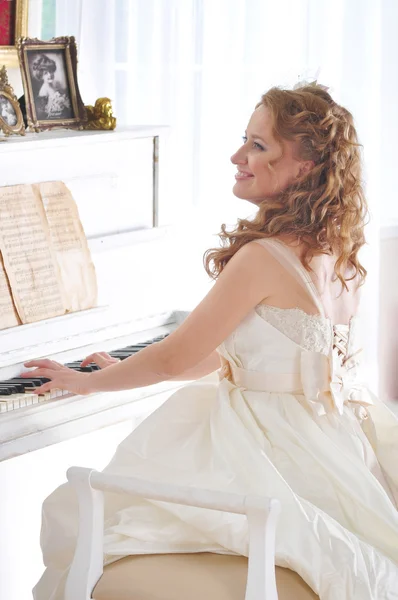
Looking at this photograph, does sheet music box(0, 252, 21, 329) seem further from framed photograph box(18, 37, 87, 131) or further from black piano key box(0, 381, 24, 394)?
framed photograph box(18, 37, 87, 131)

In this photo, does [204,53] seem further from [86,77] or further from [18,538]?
[18,538]

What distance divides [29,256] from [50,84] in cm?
49

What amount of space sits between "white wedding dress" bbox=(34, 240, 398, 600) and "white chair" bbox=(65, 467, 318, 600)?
0.08ft

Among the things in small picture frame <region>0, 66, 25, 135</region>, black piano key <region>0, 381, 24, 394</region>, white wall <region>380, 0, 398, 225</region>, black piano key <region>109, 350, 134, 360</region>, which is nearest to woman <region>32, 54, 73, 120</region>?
small picture frame <region>0, 66, 25, 135</region>

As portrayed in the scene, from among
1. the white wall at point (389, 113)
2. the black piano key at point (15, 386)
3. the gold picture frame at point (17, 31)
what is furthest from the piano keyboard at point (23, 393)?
the white wall at point (389, 113)

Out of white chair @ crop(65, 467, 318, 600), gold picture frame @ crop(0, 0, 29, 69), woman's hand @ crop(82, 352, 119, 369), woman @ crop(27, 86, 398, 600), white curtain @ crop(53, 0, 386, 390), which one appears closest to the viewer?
white chair @ crop(65, 467, 318, 600)

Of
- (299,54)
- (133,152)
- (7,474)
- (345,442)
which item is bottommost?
(7,474)

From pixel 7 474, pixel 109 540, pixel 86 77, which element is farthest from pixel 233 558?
pixel 86 77

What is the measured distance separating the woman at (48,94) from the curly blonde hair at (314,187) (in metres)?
0.81

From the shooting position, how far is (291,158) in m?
2.02

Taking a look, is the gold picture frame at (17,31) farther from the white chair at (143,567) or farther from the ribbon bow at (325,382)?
the white chair at (143,567)

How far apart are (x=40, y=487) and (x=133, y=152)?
930 mm

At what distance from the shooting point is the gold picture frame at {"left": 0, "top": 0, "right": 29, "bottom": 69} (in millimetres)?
2889

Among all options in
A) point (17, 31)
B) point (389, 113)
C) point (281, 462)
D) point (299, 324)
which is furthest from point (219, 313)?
point (389, 113)
